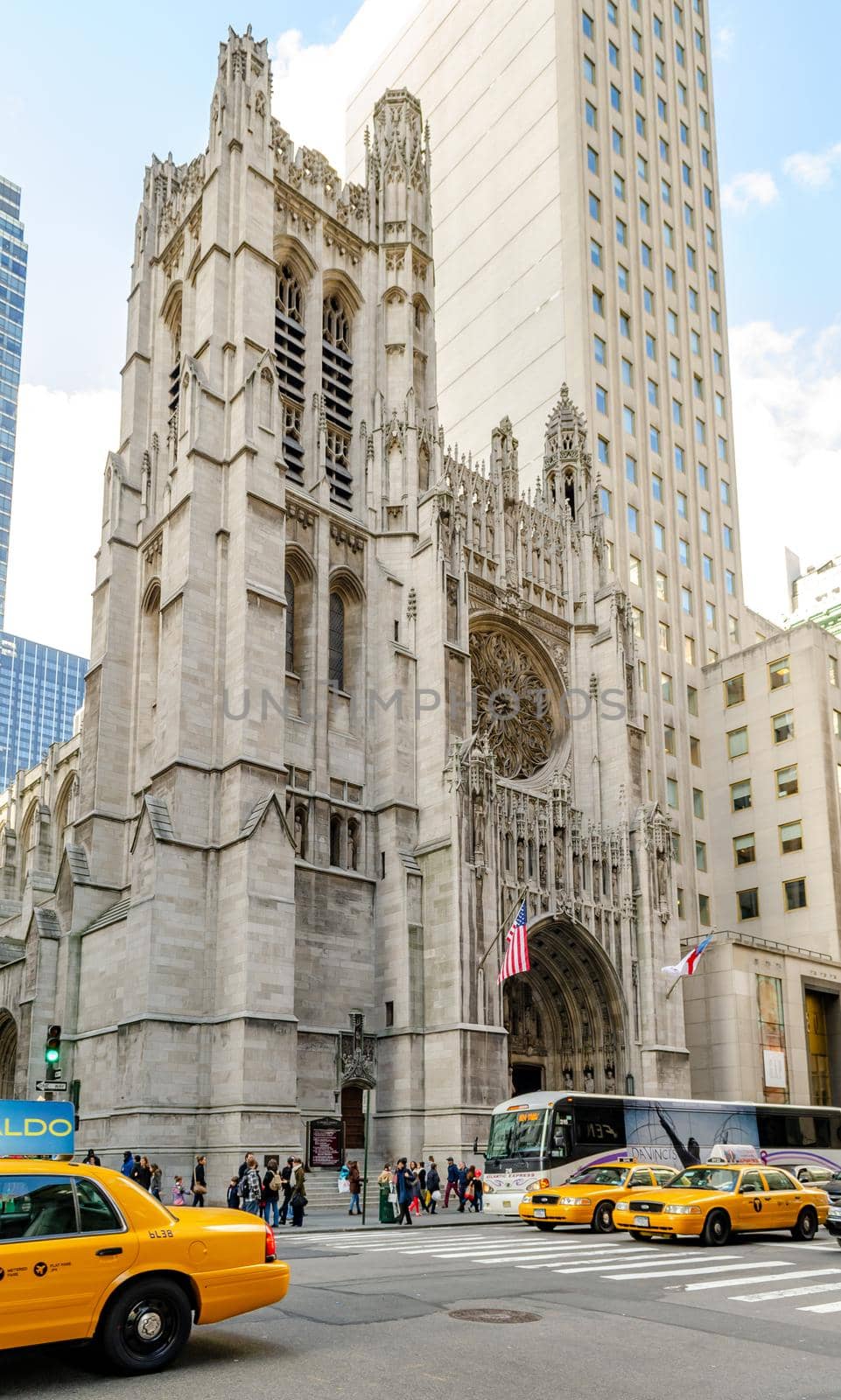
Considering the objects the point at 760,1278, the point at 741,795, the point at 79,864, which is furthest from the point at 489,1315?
the point at 741,795

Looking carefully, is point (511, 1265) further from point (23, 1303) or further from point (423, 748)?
point (423, 748)

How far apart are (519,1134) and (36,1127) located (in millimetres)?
12385

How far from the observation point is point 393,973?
35188mm

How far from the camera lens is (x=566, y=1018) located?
40.1 m

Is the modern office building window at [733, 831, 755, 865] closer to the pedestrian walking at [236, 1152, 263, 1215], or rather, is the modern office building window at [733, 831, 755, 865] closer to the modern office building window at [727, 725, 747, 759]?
the modern office building window at [727, 725, 747, 759]

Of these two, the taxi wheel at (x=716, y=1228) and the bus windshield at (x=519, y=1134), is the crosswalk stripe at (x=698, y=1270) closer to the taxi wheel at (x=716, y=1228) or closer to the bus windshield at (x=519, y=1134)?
the taxi wheel at (x=716, y=1228)

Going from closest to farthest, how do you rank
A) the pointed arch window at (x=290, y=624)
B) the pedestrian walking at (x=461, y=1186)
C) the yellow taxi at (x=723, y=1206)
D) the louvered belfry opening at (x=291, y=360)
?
the yellow taxi at (x=723, y=1206) → the pedestrian walking at (x=461, y=1186) → the pointed arch window at (x=290, y=624) → the louvered belfry opening at (x=291, y=360)

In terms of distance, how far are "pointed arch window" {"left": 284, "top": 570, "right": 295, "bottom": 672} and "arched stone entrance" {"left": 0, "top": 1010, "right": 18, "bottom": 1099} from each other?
632 inches

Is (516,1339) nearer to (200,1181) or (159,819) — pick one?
(200,1181)

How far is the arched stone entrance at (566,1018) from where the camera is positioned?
128 feet

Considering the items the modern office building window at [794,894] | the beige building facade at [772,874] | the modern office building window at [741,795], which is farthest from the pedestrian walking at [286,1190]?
the modern office building window at [741,795]

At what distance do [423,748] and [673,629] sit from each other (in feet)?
78.5

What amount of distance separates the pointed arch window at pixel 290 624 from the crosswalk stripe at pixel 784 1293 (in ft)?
89.5

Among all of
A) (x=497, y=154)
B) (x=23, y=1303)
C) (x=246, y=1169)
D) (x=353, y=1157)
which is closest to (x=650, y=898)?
(x=353, y=1157)
